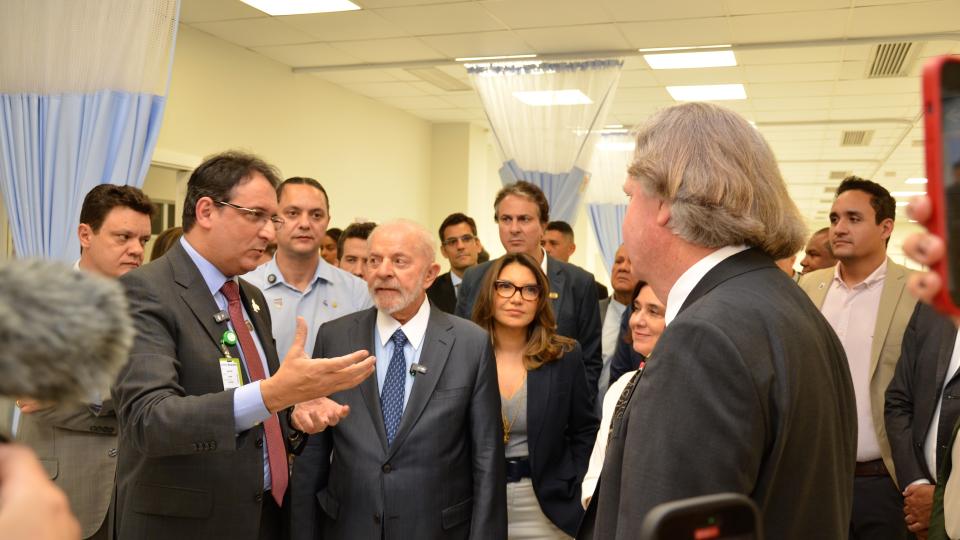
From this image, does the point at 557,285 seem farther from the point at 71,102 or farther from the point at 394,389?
the point at 71,102

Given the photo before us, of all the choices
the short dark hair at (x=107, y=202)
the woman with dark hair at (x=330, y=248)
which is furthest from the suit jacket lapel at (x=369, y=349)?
the woman with dark hair at (x=330, y=248)

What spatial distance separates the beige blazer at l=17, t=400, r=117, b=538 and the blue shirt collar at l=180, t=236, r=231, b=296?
2.61 ft

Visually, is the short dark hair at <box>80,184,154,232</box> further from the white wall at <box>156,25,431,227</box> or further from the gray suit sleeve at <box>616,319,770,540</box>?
the white wall at <box>156,25,431,227</box>

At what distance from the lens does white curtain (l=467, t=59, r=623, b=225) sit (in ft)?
26.7

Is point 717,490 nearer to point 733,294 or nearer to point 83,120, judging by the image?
point 733,294

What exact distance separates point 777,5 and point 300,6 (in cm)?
362

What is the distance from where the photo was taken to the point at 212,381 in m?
2.49

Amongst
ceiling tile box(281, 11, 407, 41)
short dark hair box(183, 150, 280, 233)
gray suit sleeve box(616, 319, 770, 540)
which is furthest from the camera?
ceiling tile box(281, 11, 407, 41)

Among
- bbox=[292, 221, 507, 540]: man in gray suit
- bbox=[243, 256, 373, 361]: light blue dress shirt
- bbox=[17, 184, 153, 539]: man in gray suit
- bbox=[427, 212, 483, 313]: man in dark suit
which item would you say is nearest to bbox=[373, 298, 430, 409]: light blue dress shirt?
bbox=[292, 221, 507, 540]: man in gray suit

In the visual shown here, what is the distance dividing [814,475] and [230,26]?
23.8 ft

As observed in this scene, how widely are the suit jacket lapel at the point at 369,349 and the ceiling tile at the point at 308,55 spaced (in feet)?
18.5

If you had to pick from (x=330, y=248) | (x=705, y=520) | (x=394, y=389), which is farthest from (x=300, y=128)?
(x=705, y=520)

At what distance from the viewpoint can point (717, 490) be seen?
Answer: 1331mm

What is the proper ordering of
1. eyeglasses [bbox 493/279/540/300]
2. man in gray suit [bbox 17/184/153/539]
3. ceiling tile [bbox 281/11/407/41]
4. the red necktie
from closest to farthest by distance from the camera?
the red necktie → man in gray suit [bbox 17/184/153/539] → eyeglasses [bbox 493/279/540/300] → ceiling tile [bbox 281/11/407/41]
